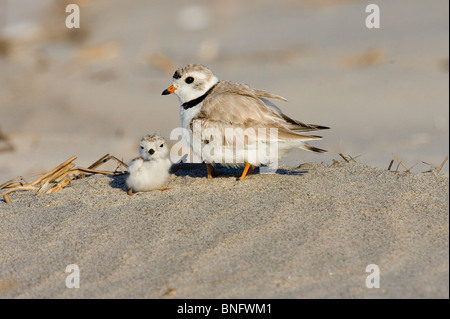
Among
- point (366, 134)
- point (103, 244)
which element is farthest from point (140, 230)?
point (366, 134)

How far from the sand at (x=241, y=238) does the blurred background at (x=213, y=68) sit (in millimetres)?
2439

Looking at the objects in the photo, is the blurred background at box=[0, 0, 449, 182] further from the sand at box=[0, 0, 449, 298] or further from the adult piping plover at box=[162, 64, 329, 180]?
the adult piping plover at box=[162, 64, 329, 180]

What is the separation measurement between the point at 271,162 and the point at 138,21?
5001 millimetres

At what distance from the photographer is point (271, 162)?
16.8ft

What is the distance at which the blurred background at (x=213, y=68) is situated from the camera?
743 centimetres

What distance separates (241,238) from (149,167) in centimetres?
137

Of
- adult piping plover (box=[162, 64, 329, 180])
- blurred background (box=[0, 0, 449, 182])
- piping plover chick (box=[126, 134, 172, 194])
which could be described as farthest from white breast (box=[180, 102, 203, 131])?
blurred background (box=[0, 0, 449, 182])

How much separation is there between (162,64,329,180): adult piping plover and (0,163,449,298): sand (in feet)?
0.79

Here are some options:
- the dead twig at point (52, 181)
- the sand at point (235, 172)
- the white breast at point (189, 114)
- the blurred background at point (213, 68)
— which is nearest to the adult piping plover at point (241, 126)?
the white breast at point (189, 114)

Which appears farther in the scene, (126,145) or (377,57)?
(377,57)

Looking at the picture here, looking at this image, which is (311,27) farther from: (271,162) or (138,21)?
(271,162)

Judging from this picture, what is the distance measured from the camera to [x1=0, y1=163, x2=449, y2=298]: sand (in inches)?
125

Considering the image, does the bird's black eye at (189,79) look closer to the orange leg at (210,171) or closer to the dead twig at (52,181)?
the orange leg at (210,171)

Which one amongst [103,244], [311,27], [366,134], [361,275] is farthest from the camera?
[311,27]
